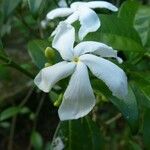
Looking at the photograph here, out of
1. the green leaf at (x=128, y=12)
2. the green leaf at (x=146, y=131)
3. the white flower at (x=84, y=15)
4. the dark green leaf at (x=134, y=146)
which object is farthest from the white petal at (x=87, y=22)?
the dark green leaf at (x=134, y=146)

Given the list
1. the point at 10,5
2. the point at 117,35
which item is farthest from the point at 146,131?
the point at 10,5

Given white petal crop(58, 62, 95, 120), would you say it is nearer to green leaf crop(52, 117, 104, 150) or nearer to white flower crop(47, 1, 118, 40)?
white flower crop(47, 1, 118, 40)

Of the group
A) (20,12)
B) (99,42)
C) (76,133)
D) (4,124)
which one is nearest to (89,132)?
(76,133)

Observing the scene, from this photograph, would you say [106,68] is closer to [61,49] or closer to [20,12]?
[61,49]

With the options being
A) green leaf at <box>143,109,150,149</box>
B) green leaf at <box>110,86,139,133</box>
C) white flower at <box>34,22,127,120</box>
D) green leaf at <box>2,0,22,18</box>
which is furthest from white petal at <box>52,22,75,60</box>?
green leaf at <box>2,0,22,18</box>

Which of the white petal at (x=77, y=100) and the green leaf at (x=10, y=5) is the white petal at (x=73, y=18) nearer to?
the white petal at (x=77, y=100)

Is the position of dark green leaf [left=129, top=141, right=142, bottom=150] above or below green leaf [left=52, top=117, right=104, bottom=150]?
below

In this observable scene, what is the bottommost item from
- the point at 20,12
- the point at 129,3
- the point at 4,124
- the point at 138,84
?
the point at 4,124

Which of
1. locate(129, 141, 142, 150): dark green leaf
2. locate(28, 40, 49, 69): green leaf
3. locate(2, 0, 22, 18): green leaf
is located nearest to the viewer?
locate(28, 40, 49, 69): green leaf
